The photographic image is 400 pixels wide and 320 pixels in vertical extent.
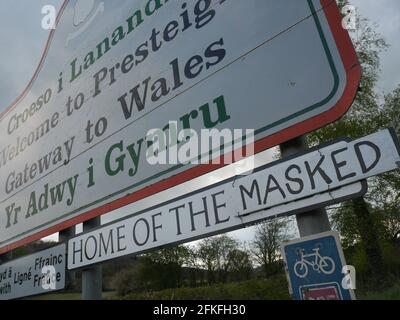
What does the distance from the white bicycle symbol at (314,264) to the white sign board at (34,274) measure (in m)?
2.18

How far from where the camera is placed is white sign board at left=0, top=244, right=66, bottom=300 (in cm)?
322

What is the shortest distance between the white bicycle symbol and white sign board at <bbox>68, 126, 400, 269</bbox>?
0.20 metres

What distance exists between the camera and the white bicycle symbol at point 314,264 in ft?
5.15

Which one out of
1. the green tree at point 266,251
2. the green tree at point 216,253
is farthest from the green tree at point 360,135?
the green tree at point 216,253

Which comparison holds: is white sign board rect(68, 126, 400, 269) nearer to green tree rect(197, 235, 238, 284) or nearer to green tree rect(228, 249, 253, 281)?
green tree rect(228, 249, 253, 281)

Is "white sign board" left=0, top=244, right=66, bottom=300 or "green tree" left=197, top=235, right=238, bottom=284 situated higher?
"green tree" left=197, top=235, right=238, bottom=284

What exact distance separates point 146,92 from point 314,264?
6.36 ft

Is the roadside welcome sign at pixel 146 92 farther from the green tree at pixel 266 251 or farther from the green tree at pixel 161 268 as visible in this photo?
the green tree at pixel 161 268

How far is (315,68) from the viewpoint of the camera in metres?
1.96

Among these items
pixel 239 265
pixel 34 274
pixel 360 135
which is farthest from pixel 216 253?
pixel 34 274

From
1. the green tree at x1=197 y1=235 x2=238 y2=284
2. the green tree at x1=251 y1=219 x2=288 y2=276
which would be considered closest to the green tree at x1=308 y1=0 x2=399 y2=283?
the green tree at x1=251 y1=219 x2=288 y2=276

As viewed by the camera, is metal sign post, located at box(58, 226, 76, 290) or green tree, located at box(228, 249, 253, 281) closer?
metal sign post, located at box(58, 226, 76, 290)

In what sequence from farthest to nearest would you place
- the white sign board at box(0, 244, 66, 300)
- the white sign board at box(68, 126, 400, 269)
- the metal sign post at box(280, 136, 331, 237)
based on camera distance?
the white sign board at box(0, 244, 66, 300)
the metal sign post at box(280, 136, 331, 237)
the white sign board at box(68, 126, 400, 269)

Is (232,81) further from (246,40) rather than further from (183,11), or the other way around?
(183,11)
